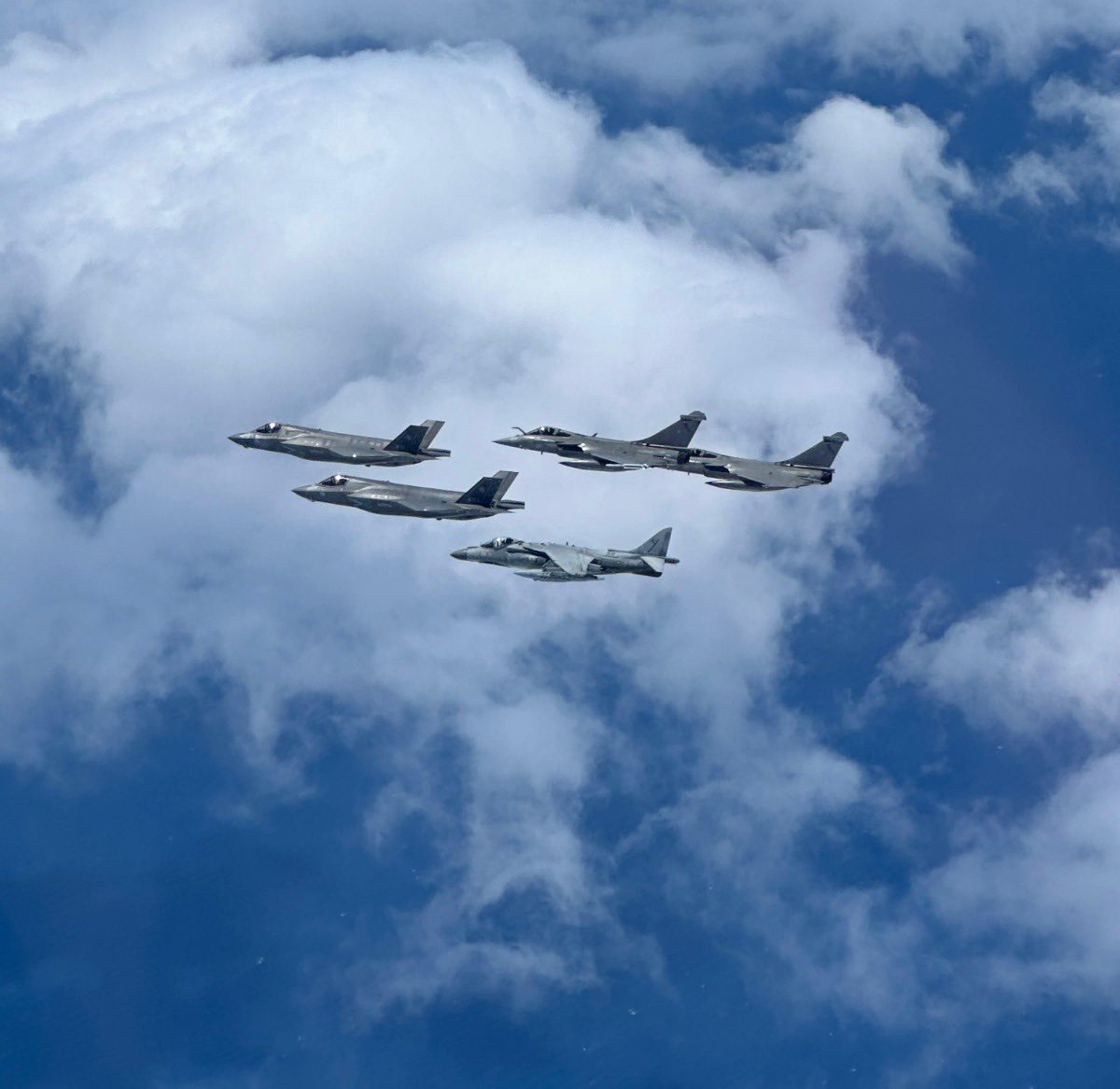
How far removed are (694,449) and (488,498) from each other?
27.0 m

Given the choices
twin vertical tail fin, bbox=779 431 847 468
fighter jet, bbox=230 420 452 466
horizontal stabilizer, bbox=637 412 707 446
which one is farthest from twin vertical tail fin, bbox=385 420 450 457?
twin vertical tail fin, bbox=779 431 847 468

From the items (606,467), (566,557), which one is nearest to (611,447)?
(606,467)

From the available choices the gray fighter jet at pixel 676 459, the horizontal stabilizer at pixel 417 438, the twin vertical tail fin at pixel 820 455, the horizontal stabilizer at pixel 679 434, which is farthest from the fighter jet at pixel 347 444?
the twin vertical tail fin at pixel 820 455

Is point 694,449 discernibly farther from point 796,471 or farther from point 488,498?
point 488,498

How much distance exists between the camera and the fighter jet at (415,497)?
6565 inches

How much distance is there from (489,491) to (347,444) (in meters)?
22.5

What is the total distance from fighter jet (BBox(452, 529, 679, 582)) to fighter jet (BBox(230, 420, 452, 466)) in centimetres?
1290

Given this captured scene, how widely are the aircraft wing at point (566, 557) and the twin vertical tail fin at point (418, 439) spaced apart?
655 inches

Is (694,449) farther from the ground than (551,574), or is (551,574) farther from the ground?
(694,449)

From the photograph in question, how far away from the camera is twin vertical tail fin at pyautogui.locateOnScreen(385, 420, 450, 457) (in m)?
173

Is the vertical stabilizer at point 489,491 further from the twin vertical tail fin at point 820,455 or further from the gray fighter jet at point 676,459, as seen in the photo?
the twin vertical tail fin at point 820,455

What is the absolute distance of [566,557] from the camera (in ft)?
577

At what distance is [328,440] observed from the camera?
591 ft

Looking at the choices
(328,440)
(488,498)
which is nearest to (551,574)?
(488,498)
